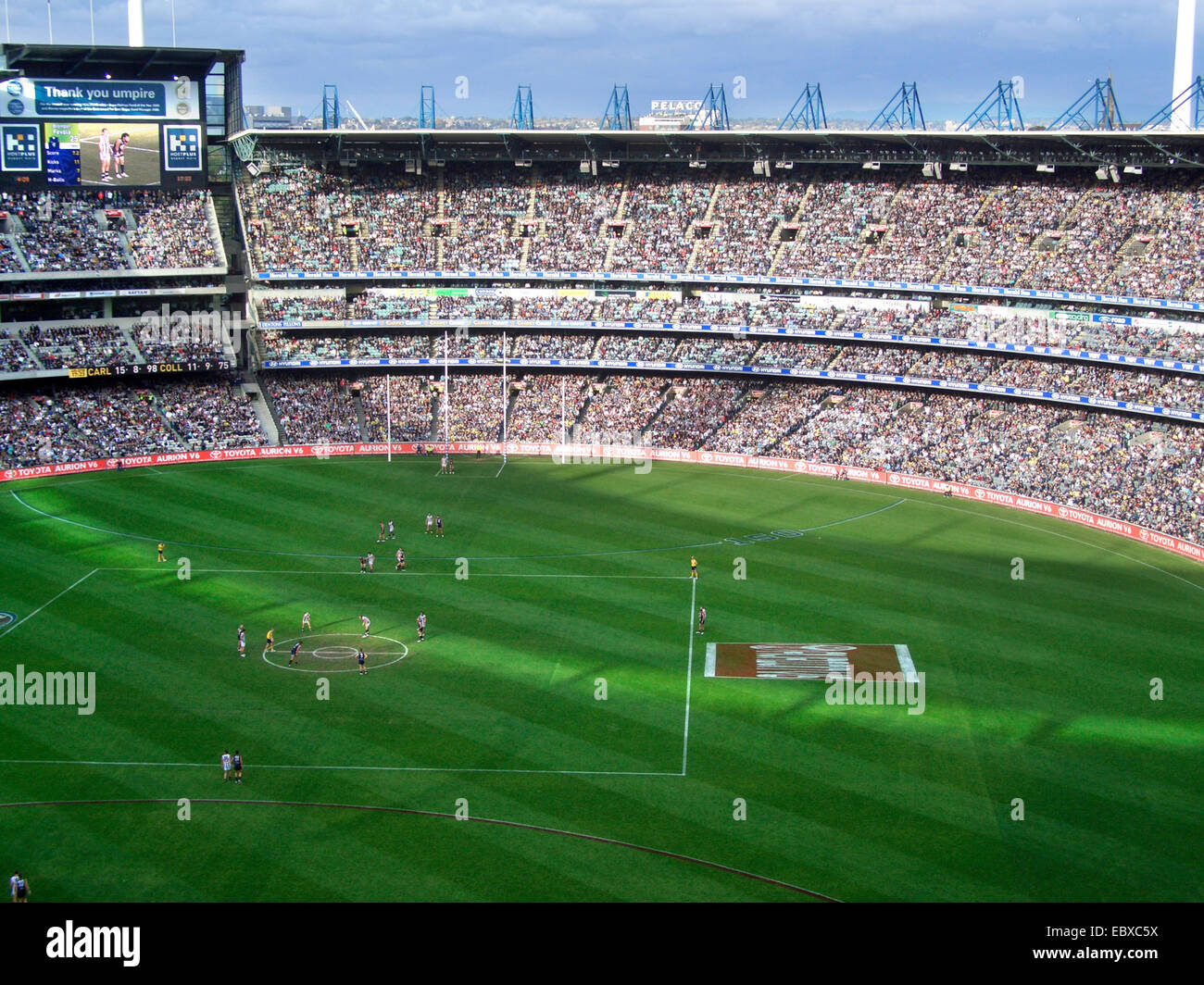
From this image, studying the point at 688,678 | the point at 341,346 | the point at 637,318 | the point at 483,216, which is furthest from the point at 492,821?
the point at 483,216

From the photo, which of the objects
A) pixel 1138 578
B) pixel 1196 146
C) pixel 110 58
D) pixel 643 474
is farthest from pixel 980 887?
pixel 110 58

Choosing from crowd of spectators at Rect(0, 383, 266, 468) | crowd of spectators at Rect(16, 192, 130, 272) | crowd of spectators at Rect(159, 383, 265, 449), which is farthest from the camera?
crowd of spectators at Rect(16, 192, 130, 272)

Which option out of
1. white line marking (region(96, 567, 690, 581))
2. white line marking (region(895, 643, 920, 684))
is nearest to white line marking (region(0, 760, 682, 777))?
white line marking (region(895, 643, 920, 684))

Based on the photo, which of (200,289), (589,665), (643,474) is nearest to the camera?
(589,665)

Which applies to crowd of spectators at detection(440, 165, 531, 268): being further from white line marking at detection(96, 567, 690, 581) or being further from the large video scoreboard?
white line marking at detection(96, 567, 690, 581)

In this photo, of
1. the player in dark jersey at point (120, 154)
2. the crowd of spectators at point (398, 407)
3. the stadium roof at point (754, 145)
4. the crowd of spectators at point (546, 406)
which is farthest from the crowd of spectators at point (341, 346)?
the player in dark jersey at point (120, 154)

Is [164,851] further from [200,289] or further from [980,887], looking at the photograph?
[200,289]

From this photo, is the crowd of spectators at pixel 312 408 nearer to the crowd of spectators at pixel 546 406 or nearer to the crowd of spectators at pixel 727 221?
the crowd of spectators at pixel 727 221
